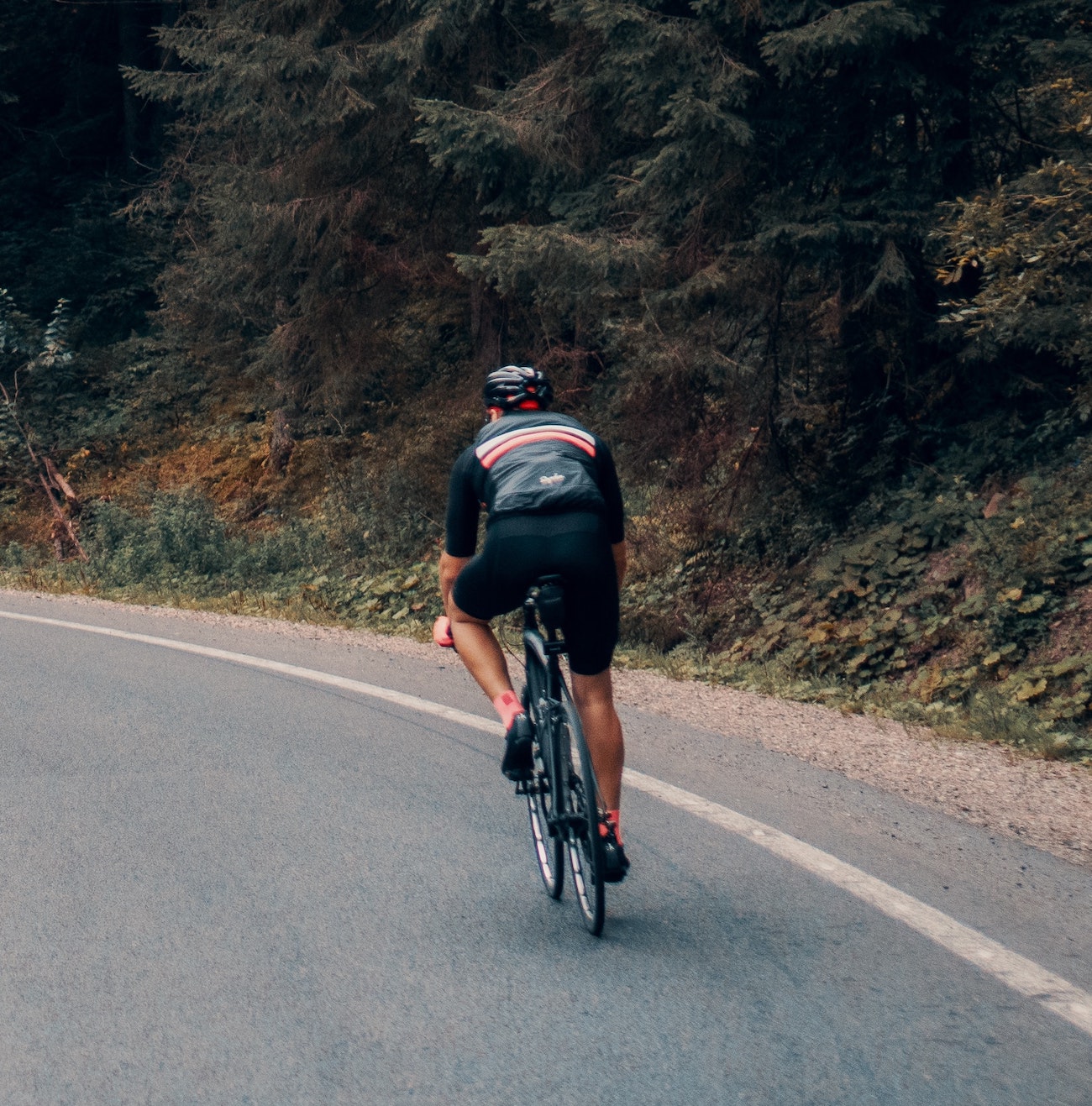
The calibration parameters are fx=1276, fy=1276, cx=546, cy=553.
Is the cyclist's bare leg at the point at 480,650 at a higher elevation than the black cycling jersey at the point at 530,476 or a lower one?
lower

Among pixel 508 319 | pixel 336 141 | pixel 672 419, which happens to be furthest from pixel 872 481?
pixel 336 141

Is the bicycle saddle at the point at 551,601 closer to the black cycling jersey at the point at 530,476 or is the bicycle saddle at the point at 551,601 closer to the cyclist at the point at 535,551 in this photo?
the cyclist at the point at 535,551

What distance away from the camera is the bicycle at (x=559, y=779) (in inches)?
168

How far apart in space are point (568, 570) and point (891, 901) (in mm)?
1712

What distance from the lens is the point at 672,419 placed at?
11.9 meters

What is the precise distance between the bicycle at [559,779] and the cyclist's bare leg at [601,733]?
0.06m

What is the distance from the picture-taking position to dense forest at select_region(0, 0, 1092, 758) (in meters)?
9.58

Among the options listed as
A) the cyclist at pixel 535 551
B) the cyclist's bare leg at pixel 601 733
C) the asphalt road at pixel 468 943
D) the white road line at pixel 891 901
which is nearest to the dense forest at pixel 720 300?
the white road line at pixel 891 901

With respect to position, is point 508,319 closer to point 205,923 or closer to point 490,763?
point 490,763

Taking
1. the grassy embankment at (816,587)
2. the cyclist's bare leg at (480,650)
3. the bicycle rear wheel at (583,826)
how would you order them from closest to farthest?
the bicycle rear wheel at (583,826) → the cyclist's bare leg at (480,650) → the grassy embankment at (816,587)

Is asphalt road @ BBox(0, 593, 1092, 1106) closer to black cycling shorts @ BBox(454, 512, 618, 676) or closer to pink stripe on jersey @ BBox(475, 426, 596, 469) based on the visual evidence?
black cycling shorts @ BBox(454, 512, 618, 676)

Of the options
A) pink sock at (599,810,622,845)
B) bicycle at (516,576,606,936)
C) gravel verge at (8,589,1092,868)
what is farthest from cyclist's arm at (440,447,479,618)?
gravel verge at (8,589,1092,868)

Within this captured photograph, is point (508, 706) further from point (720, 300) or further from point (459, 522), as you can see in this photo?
point (720, 300)

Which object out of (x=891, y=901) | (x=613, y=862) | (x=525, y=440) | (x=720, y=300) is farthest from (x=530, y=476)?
(x=720, y=300)
